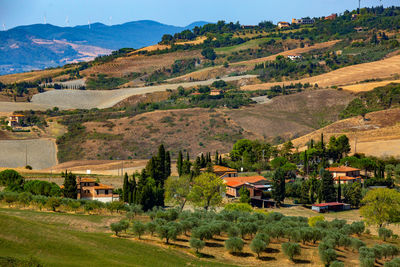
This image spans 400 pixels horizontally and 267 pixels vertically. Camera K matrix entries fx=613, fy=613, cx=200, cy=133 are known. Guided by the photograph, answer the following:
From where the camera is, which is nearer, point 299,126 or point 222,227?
point 222,227

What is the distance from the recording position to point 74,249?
52.7 m

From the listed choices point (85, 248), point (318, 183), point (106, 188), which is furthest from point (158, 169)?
point (85, 248)

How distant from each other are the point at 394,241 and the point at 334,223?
23.7 ft

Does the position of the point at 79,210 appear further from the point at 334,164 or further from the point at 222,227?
the point at 334,164

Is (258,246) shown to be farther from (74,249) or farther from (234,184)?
(234,184)

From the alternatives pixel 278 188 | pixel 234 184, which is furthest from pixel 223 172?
pixel 278 188

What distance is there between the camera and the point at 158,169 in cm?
10394

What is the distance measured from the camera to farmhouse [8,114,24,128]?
188m

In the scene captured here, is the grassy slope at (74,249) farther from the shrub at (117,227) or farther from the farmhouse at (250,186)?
the farmhouse at (250,186)

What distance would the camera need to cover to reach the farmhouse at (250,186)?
98.1m

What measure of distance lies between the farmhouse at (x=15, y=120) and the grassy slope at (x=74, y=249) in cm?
13504

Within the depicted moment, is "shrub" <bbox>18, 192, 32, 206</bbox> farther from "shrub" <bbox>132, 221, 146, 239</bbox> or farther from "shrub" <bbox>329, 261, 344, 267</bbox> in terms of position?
"shrub" <bbox>329, 261, 344, 267</bbox>

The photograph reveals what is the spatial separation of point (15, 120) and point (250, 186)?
11150 centimetres

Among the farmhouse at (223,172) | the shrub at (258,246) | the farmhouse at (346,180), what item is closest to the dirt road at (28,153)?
the farmhouse at (223,172)
